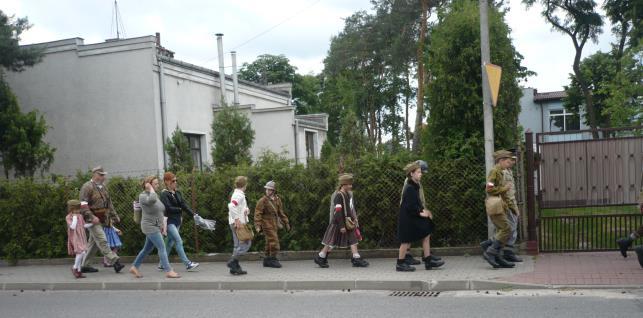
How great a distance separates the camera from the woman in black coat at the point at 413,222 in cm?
926

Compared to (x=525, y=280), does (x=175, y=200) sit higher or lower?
higher

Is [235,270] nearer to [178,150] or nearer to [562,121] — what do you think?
[178,150]

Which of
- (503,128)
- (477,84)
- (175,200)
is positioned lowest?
(175,200)

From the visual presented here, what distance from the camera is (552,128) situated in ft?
161

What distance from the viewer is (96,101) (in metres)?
21.4

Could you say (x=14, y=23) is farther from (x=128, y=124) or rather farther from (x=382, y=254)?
(x=382, y=254)

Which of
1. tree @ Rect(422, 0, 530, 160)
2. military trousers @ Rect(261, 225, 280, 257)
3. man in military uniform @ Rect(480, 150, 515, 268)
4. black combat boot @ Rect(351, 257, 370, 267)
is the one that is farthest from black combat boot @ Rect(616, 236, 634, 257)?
military trousers @ Rect(261, 225, 280, 257)

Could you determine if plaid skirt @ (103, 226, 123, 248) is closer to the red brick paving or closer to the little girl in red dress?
the little girl in red dress

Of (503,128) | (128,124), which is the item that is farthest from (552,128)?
(503,128)

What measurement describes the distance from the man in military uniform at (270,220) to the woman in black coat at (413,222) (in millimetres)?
2224

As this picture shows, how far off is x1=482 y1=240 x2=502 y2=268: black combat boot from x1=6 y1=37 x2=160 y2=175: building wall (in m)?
14.4

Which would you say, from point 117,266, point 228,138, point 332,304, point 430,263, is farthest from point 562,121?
point 332,304

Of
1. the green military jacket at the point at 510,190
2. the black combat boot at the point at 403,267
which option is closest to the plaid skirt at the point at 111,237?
the black combat boot at the point at 403,267

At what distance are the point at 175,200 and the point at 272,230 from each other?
67.8 inches
